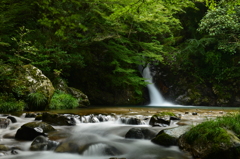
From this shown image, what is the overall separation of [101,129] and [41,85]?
16.6 ft

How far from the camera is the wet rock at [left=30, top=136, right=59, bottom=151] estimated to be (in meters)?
4.23

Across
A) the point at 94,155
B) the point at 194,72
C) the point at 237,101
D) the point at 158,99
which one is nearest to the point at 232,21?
the point at 194,72

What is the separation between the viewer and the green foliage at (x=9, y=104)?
8116 mm

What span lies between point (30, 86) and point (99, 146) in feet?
21.4

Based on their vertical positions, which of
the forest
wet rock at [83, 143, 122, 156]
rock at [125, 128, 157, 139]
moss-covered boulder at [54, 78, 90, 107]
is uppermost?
the forest

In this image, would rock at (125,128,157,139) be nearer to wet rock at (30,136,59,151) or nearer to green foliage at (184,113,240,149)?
green foliage at (184,113,240,149)

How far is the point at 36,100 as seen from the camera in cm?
900

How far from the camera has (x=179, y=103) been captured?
16453mm

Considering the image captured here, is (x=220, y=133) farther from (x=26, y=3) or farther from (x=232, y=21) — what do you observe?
(x=232, y=21)

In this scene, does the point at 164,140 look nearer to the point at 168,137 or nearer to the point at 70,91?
the point at 168,137

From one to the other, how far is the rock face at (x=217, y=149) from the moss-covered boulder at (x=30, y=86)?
7544 mm

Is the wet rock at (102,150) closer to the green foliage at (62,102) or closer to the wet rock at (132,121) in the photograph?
the wet rock at (132,121)

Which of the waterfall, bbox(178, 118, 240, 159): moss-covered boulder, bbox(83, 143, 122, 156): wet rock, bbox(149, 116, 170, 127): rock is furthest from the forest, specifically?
bbox(178, 118, 240, 159): moss-covered boulder

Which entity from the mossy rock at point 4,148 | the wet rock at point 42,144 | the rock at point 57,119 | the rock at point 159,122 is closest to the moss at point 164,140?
the rock at point 159,122
